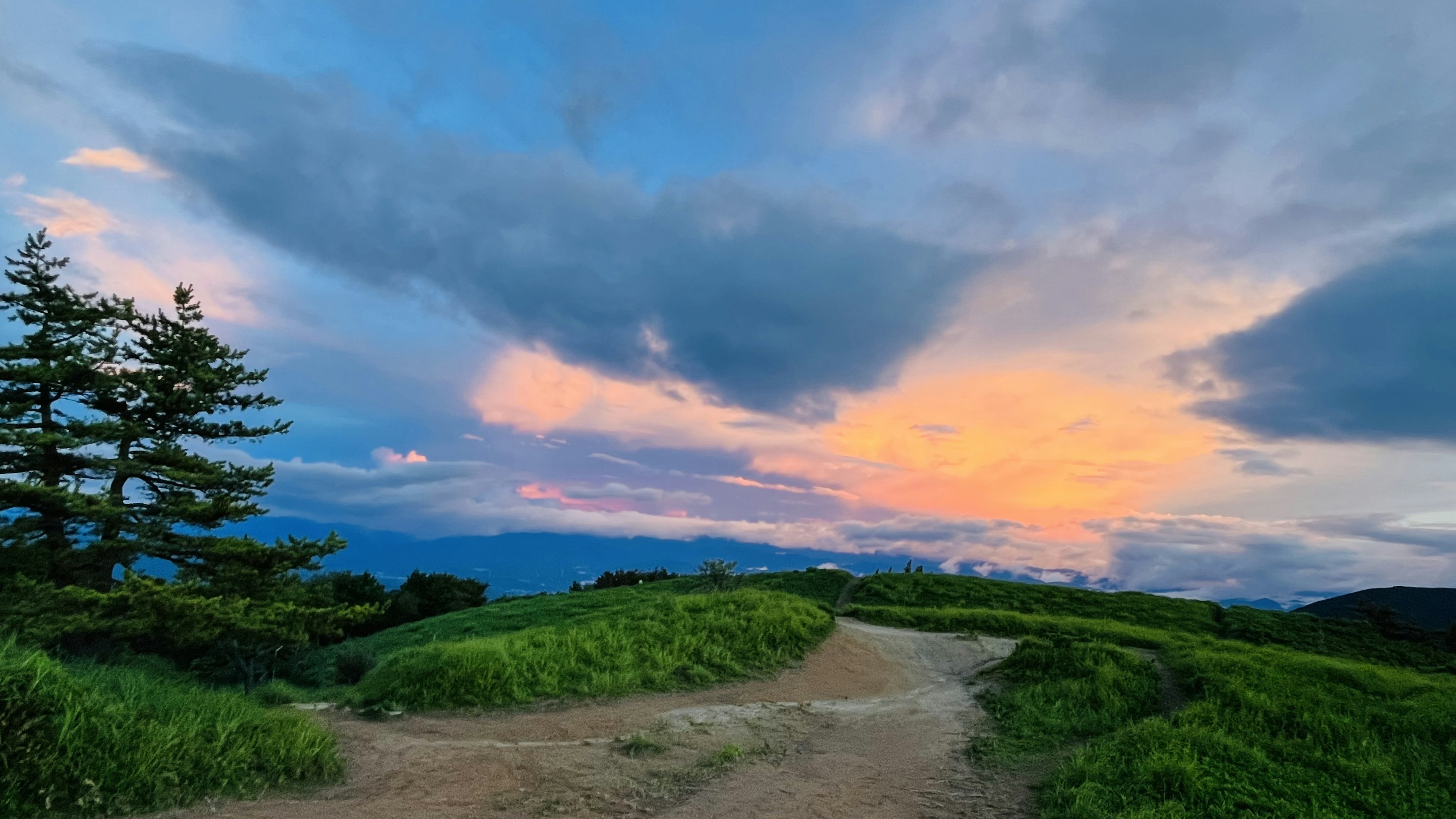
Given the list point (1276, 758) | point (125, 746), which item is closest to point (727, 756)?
point (125, 746)

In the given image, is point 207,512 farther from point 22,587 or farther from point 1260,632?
point 1260,632

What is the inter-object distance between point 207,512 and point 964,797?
14963mm

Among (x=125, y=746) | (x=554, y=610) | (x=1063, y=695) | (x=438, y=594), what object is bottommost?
(x=438, y=594)

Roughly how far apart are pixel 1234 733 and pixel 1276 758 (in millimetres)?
838

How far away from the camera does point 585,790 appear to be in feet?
28.2

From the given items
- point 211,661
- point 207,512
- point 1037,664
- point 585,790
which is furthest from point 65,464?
point 1037,664

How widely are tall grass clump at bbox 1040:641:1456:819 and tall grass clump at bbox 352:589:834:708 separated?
7479mm

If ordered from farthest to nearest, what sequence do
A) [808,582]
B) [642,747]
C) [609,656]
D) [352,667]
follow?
[808,582] → [352,667] → [609,656] → [642,747]

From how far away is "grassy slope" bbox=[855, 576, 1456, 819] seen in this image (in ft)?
26.2

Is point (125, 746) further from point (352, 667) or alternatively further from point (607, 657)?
point (352, 667)

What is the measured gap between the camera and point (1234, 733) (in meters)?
10.3

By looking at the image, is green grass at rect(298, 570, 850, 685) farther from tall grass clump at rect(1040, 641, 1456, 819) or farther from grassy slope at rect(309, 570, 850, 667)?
tall grass clump at rect(1040, 641, 1456, 819)

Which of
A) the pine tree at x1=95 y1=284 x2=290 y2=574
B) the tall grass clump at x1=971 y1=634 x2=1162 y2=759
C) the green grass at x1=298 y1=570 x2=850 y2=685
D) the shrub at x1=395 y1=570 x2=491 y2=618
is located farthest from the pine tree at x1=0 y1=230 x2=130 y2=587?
the shrub at x1=395 y1=570 x2=491 y2=618

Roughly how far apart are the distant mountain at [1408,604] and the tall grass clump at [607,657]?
91.6 ft
